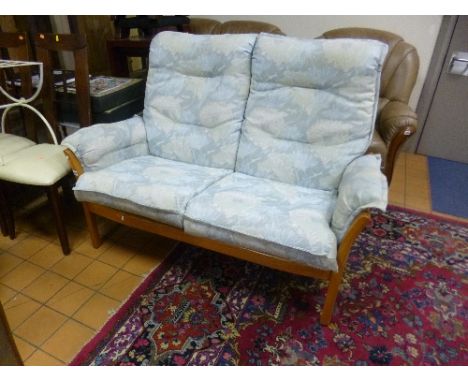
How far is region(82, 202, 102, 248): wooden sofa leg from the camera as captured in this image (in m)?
1.78

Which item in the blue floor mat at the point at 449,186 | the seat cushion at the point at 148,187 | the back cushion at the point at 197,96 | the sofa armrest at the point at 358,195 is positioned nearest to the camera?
the sofa armrest at the point at 358,195

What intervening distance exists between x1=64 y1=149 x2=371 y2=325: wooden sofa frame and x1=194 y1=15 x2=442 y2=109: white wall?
2172 mm

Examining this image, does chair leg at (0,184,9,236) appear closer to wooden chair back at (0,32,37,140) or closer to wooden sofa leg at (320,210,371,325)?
wooden chair back at (0,32,37,140)

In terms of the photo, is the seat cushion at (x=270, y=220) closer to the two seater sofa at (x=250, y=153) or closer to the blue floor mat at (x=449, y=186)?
the two seater sofa at (x=250, y=153)

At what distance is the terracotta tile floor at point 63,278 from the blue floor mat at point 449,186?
0.18 m

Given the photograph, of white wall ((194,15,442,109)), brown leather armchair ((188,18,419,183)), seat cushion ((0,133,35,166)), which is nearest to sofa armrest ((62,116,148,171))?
seat cushion ((0,133,35,166))

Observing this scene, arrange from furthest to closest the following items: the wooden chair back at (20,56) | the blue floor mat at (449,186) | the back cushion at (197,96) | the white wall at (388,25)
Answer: the white wall at (388,25), the blue floor mat at (449,186), the wooden chair back at (20,56), the back cushion at (197,96)

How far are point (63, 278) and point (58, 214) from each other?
0.32 m

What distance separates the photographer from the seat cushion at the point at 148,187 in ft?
4.90

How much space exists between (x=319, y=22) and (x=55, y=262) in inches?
104

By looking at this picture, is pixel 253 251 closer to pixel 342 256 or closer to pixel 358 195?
pixel 342 256

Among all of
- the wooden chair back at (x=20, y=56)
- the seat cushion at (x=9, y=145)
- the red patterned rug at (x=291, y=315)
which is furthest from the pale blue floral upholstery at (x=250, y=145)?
the wooden chair back at (x=20, y=56)

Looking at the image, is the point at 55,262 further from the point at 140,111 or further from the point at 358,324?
the point at 358,324
